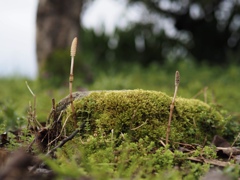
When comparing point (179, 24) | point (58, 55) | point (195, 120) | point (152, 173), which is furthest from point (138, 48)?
point (152, 173)

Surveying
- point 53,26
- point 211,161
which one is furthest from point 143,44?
point 211,161

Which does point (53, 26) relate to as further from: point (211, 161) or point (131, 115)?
point (211, 161)

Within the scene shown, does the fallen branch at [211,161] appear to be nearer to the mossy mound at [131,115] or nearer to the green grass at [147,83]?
the mossy mound at [131,115]

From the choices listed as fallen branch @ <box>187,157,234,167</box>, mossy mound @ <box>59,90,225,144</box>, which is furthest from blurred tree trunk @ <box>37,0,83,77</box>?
fallen branch @ <box>187,157,234,167</box>

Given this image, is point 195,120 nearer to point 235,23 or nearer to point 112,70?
point 112,70

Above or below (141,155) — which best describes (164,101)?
above
